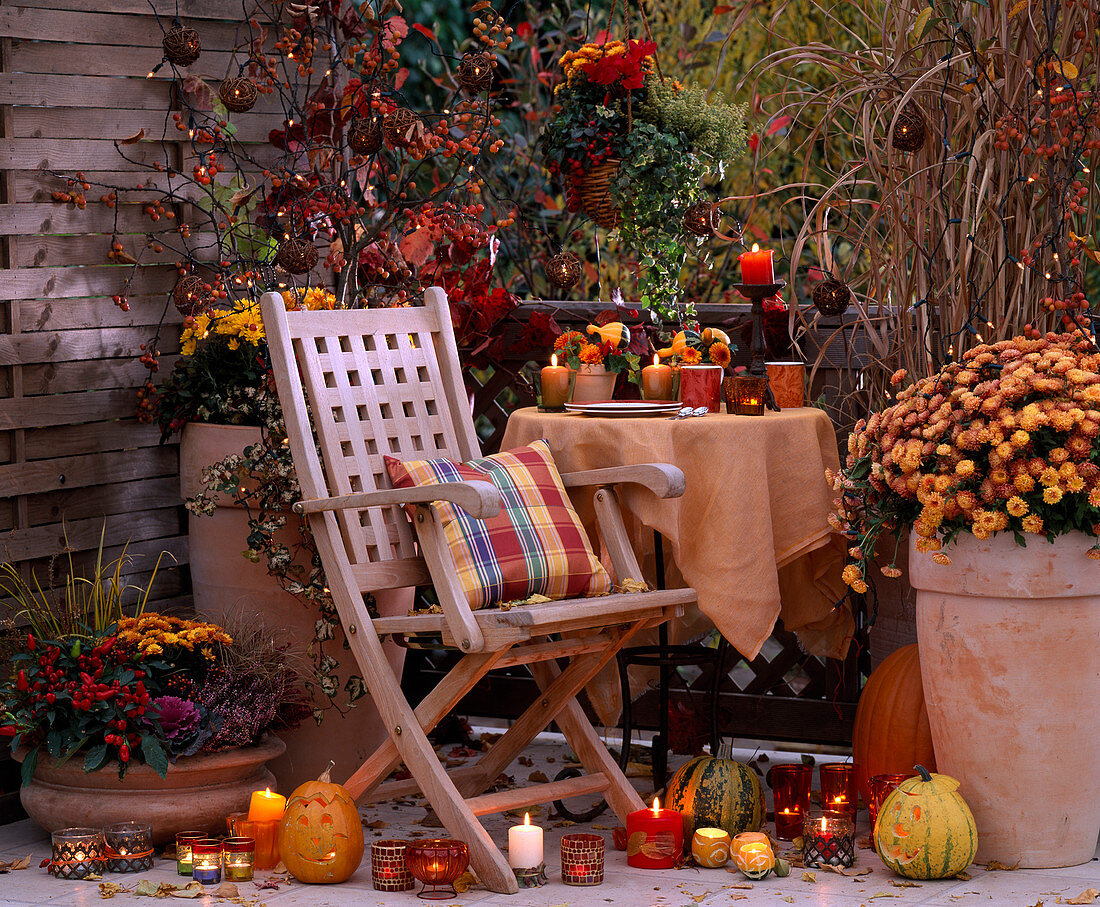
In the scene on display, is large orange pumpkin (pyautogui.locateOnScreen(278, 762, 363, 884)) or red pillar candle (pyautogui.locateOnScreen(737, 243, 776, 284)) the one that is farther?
red pillar candle (pyautogui.locateOnScreen(737, 243, 776, 284))

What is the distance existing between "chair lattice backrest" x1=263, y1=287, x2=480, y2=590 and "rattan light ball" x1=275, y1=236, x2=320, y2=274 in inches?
9.3

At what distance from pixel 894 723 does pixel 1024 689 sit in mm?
449

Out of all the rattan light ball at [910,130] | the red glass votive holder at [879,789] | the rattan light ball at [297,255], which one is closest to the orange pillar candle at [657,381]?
the rattan light ball at [910,130]

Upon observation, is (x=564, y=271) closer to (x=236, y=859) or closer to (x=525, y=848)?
(x=525, y=848)

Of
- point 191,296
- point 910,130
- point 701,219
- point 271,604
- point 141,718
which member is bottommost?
point 141,718

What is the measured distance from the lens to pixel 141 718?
122 inches

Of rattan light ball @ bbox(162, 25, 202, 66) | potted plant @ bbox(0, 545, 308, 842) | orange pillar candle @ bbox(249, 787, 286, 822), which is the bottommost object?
orange pillar candle @ bbox(249, 787, 286, 822)

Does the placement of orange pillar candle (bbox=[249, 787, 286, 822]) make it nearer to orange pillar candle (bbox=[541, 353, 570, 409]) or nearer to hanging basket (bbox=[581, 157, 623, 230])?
orange pillar candle (bbox=[541, 353, 570, 409])

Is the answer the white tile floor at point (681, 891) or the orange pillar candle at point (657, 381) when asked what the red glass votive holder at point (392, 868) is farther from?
the orange pillar candle at point (657, 381)

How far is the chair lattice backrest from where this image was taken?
10.3 ft

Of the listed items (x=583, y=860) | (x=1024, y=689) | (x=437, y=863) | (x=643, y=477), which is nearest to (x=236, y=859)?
(x=437, y=863)

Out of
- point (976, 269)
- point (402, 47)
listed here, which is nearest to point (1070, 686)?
point (976, 269)

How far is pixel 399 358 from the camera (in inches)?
134

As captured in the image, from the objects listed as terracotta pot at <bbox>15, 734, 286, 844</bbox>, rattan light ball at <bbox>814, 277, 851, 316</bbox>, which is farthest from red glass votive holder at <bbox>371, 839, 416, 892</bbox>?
rattan light ball at <bbox>814, 277, 851, 316</bbox>
